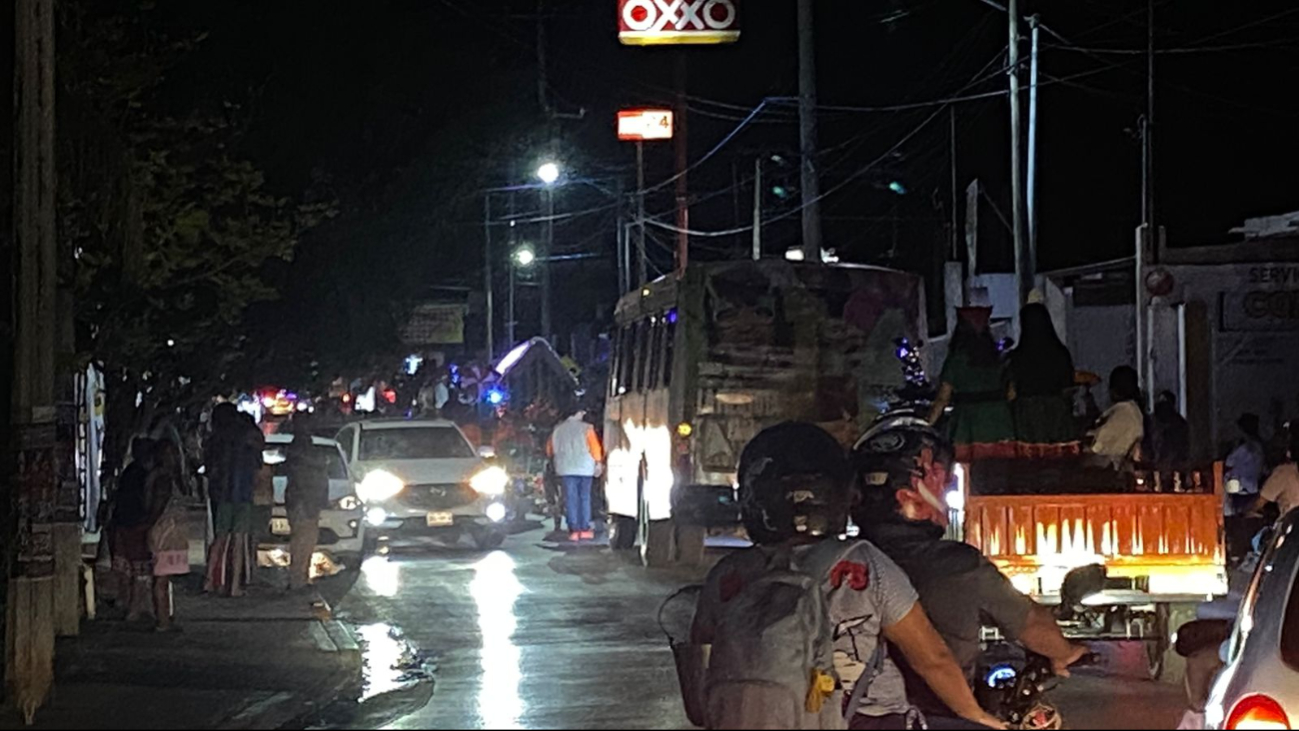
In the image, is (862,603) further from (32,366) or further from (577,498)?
(577,498)

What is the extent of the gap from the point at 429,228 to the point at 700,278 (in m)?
11.3

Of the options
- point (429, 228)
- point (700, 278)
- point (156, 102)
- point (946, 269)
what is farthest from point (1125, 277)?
point (156, 102)

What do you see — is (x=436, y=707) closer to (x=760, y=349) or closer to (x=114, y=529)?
(x=114, y=529)

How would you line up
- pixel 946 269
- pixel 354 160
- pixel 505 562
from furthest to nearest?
pixel 946 269 → pixel 354 160 → pixel 505 562

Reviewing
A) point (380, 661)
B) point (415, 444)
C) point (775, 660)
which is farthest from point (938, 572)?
point (415, 444)

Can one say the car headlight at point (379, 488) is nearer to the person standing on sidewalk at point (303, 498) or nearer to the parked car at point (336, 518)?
the parked car at point (336, 518)

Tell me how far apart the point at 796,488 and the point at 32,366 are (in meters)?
8.73

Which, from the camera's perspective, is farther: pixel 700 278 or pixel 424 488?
pixel 424 488

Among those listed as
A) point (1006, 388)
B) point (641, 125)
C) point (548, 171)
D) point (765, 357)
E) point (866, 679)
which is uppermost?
point (641, 125)

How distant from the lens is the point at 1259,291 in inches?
1159

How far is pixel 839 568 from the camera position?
17.0ft

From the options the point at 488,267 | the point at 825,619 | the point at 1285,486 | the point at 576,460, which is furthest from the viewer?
the point at 488,267

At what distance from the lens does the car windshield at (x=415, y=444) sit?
2612 cm

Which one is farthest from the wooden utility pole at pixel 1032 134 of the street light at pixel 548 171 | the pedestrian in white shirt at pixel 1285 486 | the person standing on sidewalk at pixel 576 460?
the street light at pixel 548 171
